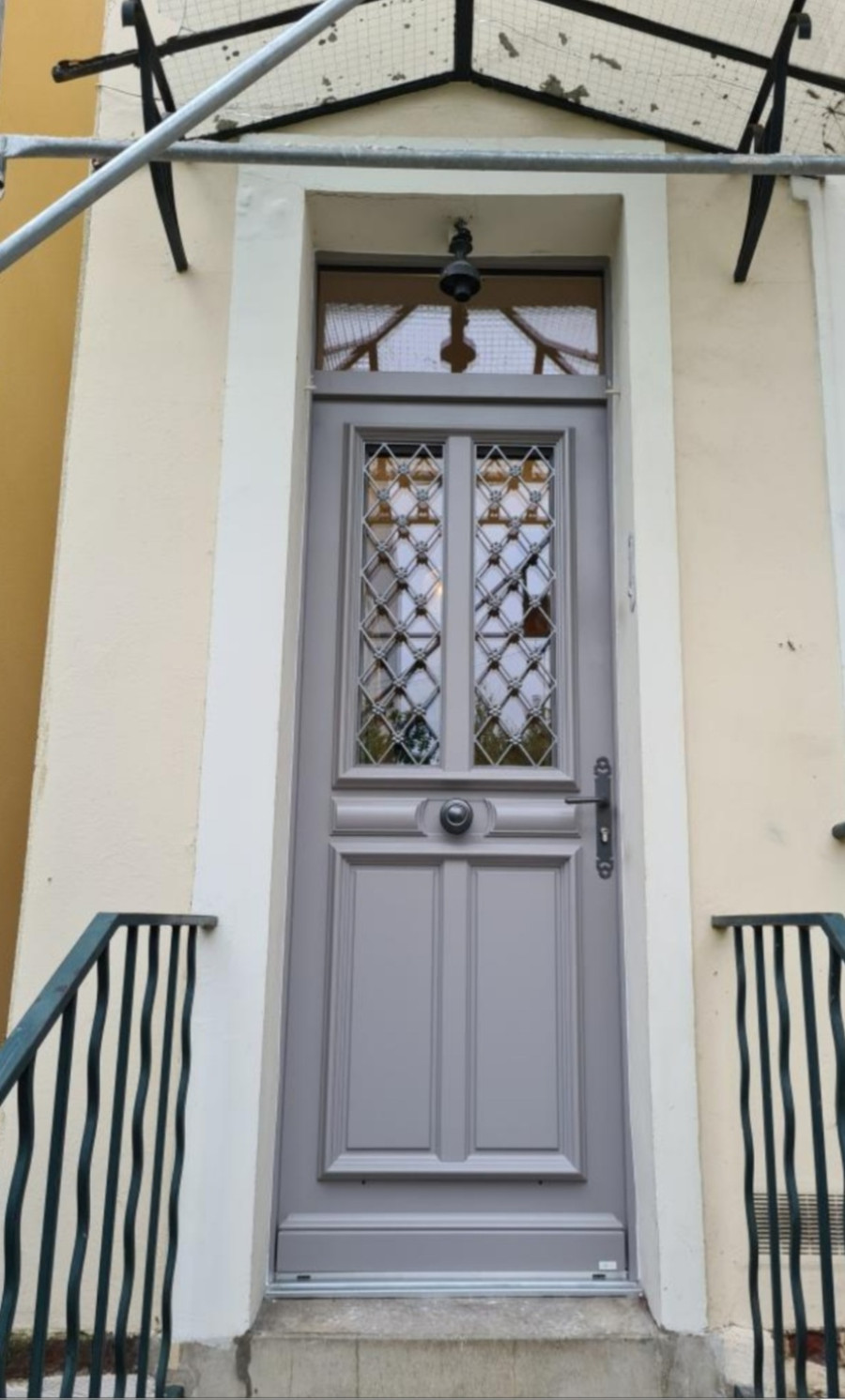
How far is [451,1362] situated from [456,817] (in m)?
1.19

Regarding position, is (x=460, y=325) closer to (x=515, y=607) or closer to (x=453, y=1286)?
(x=515, y=607)

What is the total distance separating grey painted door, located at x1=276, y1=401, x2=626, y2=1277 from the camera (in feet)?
8.38

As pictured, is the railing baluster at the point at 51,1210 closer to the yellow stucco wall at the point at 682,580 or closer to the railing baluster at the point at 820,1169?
the yellow stucco wall at the point at 682,580

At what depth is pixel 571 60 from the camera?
2846mm

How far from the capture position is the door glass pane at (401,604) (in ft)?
9.30

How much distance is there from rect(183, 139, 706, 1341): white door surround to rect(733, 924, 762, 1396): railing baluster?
0.13 meters

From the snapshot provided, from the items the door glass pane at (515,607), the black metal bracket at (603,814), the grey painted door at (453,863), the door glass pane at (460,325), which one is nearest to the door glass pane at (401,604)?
the grey painted door at (453,863)

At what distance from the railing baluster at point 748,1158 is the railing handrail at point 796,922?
1.0 inches

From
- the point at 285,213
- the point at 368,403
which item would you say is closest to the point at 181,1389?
the point at 368,403

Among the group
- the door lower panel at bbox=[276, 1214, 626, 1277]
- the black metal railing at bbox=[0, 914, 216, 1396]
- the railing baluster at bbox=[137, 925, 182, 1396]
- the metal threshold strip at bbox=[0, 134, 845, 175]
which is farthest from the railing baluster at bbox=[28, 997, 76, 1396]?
the metal threshold strip at bbox=[0, 134, 845, 175]

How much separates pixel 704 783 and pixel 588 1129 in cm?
88

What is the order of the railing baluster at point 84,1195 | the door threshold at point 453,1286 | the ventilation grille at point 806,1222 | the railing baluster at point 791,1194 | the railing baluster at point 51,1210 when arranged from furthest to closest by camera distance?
the door threshold at point 453,1286 → the ventilation grille at point 806,1222 → the railing baluster at point 791,1194 → the railing baluster at point 84,1195 → the railing baluster at point 51,1210

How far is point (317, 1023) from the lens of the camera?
2.63m

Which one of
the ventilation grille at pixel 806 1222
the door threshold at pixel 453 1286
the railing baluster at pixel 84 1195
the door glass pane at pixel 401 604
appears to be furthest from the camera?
the door glass pane at pixel 401 604
